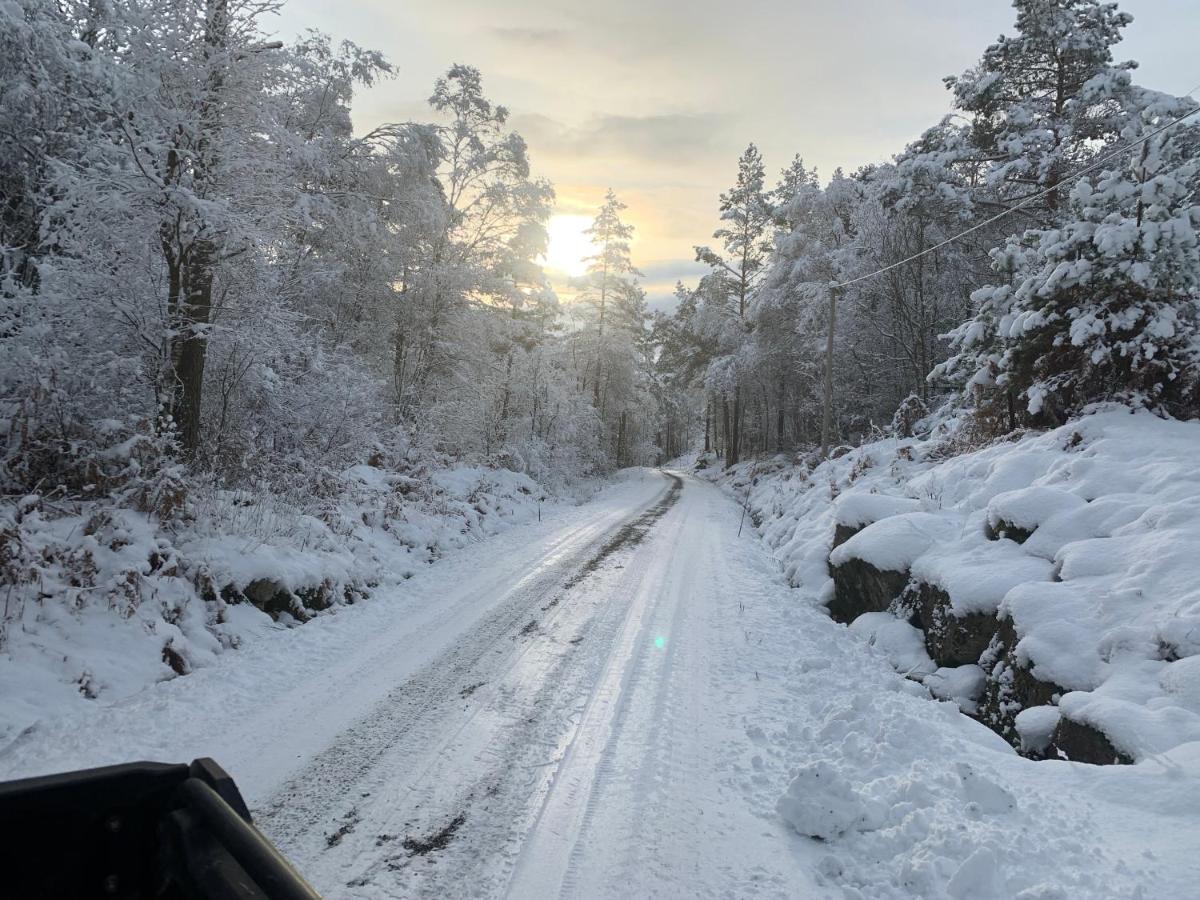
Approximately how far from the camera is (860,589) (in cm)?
862

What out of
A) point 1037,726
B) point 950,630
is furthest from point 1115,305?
point 1037,726

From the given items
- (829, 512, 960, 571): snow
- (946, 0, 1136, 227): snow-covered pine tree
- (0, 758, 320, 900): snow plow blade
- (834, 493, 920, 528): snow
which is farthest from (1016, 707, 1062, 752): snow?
(946, 0, 1136, 227): snow-covered pine tree

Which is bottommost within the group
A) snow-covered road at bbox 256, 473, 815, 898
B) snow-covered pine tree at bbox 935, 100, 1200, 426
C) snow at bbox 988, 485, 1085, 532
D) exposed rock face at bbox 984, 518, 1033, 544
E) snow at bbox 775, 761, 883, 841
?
snow-covered road at bbox 256, 473, 815, 898

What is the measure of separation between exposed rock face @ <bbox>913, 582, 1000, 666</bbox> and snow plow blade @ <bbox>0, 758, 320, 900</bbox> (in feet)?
21.6

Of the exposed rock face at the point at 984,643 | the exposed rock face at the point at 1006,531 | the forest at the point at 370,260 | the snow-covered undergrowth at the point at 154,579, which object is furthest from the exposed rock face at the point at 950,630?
the snow-covered undergrowth at the point at 154,579

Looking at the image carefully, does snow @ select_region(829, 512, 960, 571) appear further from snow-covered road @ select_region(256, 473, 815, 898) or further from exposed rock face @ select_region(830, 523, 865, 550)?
snow-covered road @ select_region(256, 473, 815, 898)

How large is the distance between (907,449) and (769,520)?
4.94 m

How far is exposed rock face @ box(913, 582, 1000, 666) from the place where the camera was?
6176mm

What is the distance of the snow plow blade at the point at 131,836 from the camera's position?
1501mm

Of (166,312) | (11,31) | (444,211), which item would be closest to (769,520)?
(444,211)

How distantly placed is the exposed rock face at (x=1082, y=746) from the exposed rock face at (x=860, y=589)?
331 centimetres

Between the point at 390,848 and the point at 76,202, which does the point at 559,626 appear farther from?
the point at 76,202

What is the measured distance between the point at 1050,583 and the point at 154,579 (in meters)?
8.92

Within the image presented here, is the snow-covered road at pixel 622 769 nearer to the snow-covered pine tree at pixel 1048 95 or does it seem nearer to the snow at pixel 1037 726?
the snow at pixel 1037 726
